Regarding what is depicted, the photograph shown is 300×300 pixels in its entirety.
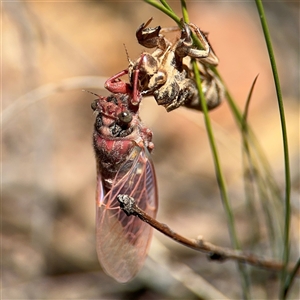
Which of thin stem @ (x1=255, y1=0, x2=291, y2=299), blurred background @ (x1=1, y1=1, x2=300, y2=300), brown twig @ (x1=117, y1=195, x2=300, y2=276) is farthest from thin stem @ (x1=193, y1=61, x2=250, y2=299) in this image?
blurred background @ (x1=1, y1=1, x2=300, y2=300)

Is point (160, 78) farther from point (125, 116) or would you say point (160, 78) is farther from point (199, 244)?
point (199, 244)

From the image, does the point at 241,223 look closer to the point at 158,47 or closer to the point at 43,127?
the point at 43,127

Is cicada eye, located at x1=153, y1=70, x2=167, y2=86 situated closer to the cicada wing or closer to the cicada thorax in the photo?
the cicada thorax

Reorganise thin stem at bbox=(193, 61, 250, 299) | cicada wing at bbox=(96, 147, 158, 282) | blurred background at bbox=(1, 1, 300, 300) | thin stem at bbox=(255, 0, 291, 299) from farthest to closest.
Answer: blurred background at bbox=(1, 1, 300, 300) < cicada wing at bbox=(96, 147, 158, 282) < thin stem at bbox=(193, 61, 250, 299) < thin stem at bbox=(255, 0, 291, 299)

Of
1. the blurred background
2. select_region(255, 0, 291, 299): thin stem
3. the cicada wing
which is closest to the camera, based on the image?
select_region(255, 0, 291, 299): thin stem

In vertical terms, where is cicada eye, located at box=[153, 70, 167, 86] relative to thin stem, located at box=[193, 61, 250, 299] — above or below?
above

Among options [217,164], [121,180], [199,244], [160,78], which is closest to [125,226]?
[121,180]

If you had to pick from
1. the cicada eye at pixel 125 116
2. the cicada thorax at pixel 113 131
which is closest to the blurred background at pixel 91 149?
the cicada thorax at pixel 113 131

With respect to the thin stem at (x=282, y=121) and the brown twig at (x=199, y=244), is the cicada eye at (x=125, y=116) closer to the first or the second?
the brown twig at (x=199, y=244)
